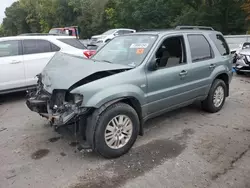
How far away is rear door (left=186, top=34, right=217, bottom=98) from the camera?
455cm

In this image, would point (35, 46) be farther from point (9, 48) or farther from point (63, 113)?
point (63, 113)

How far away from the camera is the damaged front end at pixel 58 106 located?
3.21 meters

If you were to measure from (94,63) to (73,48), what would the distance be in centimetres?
345

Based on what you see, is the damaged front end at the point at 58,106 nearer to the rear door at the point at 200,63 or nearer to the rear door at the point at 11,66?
the rear door at the point at 200,63

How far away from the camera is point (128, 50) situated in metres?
4.21

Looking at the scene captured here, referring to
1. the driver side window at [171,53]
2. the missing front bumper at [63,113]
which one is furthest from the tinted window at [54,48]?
the driver side window at [171,53]

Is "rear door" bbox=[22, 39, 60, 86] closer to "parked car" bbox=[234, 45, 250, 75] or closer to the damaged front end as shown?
the damaged front end

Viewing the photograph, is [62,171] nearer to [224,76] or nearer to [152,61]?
[152,61]

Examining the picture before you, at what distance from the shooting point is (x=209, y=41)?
4.98 metres

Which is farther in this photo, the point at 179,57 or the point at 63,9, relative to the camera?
the point at 63,9

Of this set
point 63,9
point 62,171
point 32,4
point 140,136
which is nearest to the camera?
point 62,171

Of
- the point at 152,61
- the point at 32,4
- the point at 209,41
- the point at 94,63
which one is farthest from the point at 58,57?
the point at 32,4

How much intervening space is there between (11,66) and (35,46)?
2.69ft

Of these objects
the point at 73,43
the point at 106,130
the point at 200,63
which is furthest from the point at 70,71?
the point at 73,43
